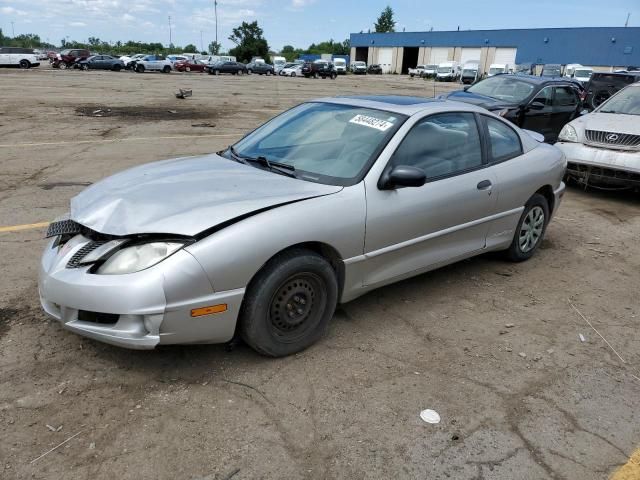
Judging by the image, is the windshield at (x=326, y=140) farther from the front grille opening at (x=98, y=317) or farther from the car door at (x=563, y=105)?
the car door at (x=563, y=105)

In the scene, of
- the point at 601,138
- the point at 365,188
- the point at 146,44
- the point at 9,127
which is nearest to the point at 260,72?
the point at 9,127

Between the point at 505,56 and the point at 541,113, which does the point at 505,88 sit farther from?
the point at 505,56

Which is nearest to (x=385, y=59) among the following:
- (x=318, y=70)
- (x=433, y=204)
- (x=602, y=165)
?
(x=318, y=70)

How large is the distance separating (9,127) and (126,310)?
11652mm

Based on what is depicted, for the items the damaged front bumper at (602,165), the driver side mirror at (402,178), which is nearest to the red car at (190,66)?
the damaged front bumper at (602,165)

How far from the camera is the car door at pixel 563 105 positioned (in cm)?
1066

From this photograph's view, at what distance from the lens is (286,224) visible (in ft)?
10.1

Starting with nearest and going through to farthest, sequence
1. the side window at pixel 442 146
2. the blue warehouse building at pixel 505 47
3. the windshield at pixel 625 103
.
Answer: the side window at pixel 442 146, the windshield at pixel 625 103, the blue warehouse building at pixel 505 47

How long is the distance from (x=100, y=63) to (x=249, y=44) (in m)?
39.1

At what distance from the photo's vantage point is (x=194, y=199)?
10.3ft

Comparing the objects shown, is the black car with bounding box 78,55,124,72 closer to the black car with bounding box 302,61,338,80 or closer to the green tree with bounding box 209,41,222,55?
the black car with bounding box 302,61,338,80

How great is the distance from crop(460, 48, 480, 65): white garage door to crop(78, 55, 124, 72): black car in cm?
4702

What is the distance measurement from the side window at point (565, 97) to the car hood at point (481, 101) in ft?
4.73

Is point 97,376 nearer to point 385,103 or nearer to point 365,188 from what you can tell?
point 365,188
